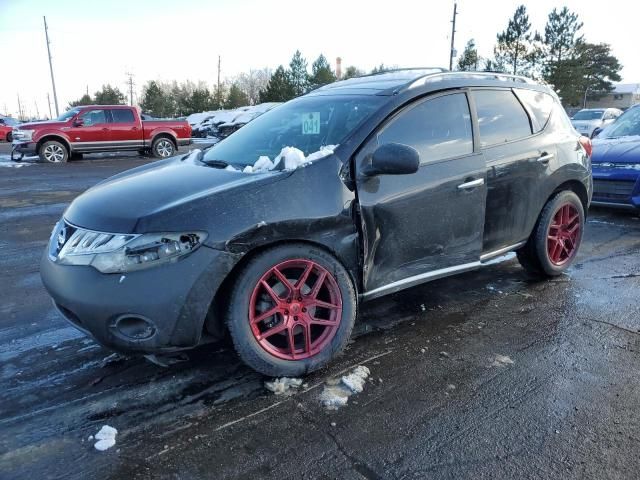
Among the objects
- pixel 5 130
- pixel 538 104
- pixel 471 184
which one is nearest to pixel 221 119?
pixel 5 130

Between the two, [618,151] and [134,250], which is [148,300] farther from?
[618,151]

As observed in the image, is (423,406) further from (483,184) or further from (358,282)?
(483,184)

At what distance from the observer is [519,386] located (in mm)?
2719

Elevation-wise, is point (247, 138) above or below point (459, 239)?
above

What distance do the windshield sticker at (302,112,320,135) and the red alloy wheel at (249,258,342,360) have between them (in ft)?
3.47

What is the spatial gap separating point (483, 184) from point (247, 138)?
1.79 metres

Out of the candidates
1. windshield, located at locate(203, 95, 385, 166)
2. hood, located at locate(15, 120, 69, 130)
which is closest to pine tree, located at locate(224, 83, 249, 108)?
hood, located at locate(15, 120, 69, 130)

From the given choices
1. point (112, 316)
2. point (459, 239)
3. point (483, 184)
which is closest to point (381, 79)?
point (483, 184)

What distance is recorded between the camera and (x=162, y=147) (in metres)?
17.7

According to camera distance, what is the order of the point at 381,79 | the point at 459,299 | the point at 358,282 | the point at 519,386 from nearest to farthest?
1. the point at 519,386
2. the point at 358,282
3. the point at 381,79
4. the point at 459,299

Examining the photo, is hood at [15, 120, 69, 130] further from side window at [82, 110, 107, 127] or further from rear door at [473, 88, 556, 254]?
rear door at [473, 88, 556, 254]

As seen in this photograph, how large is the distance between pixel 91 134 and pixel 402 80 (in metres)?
15.1

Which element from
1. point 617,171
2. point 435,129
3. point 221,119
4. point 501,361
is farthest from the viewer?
point 221,119

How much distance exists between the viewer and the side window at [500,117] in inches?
145
